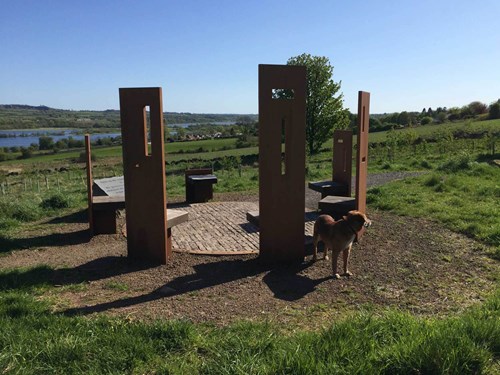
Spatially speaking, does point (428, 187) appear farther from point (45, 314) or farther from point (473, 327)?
point (45, 314)

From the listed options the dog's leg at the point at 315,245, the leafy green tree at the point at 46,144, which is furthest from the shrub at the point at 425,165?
the leafy green tree at the point at 46,144

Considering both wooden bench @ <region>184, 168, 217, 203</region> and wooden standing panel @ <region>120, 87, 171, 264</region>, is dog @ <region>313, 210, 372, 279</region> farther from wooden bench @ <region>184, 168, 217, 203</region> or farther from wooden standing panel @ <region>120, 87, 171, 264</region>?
wooden bench @ <region>184, 168, 217, 203</region>

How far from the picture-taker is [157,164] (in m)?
5.76

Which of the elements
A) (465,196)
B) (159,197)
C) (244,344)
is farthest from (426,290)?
(465,196)

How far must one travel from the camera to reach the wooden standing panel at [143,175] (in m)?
5.66

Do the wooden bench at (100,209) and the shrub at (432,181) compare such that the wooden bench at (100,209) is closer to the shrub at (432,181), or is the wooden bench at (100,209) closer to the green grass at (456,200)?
the green grass at (456,200)

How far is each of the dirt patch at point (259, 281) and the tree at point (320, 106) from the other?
2890 cm

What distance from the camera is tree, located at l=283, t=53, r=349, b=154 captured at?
116ft

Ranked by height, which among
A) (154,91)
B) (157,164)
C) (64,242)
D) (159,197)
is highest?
(154,91)

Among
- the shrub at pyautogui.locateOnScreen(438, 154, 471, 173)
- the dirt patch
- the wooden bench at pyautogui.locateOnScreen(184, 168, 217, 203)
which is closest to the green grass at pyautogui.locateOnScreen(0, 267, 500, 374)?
the dirt patch

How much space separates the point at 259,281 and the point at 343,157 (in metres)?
5.19

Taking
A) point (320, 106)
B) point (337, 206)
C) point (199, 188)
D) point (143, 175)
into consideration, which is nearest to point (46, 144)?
point (320, 106)

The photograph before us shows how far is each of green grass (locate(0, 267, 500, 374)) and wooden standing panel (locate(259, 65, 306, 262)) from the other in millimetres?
2096

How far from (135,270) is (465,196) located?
318 inches
